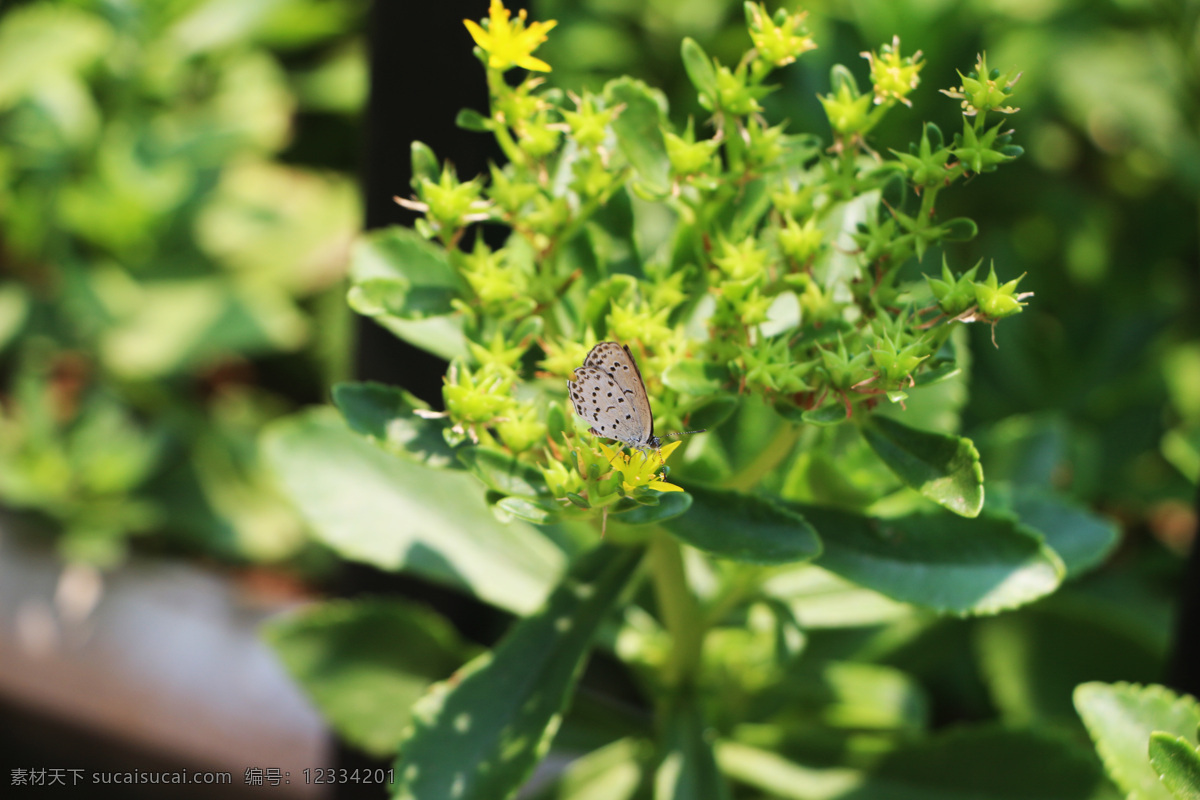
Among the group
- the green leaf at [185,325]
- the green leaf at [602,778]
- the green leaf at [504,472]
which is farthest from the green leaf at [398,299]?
the green leaf at [185,325]

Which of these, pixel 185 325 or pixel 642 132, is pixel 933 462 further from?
pixel 185 325

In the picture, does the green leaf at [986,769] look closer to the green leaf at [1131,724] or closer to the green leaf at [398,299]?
the green leaf at [1131,724]

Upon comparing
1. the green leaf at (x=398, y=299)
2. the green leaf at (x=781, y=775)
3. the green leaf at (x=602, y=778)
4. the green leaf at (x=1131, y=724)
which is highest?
the green leaf at (x=398, y=299)

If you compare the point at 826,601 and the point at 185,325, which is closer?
the point at 826,601

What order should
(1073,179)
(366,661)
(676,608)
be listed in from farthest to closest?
(1073,179), (366,661), (676,608)

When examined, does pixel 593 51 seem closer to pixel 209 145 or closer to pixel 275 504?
pixel 209 145

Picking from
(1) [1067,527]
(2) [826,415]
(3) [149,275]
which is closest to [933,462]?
(2) [826,415]
